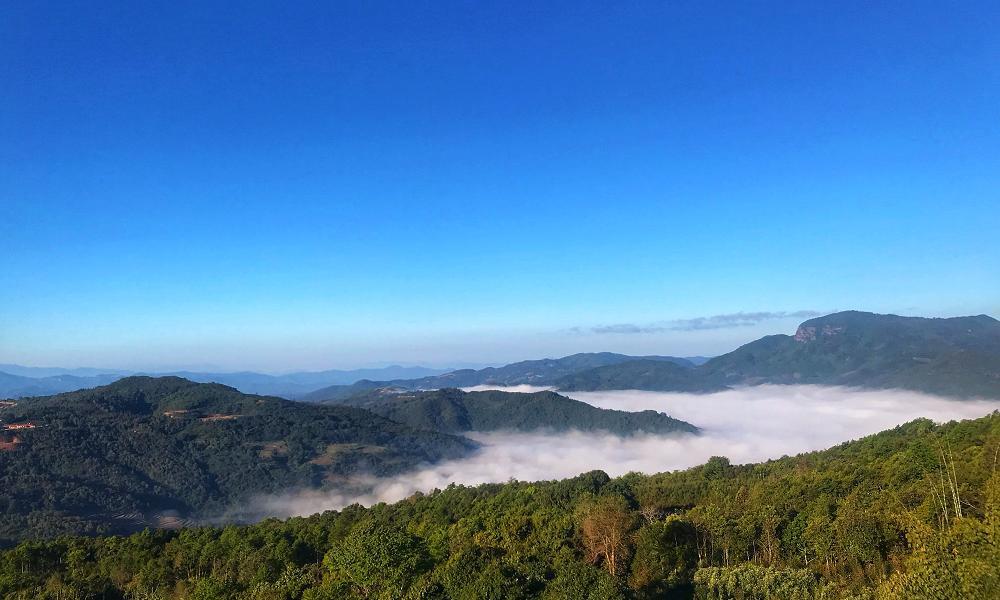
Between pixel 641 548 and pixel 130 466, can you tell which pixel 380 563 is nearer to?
pixel 641 548

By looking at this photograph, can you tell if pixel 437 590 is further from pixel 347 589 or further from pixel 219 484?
pixel 219 484

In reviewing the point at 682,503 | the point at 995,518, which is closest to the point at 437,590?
the point at 995,518

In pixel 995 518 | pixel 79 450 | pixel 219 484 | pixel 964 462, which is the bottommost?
pixel 219 484

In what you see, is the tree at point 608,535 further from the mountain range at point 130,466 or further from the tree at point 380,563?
the mountain range at point 130,466

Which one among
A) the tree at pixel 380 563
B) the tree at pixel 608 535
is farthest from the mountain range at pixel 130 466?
the tree at pixel 608 535

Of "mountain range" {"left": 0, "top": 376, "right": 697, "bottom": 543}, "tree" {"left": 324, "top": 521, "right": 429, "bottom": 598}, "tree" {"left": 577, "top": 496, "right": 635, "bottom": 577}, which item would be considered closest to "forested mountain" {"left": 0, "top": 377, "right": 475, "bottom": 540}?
"mountain range" {"left": 0, "top": 376, "right": 697, "bottom": 543}
